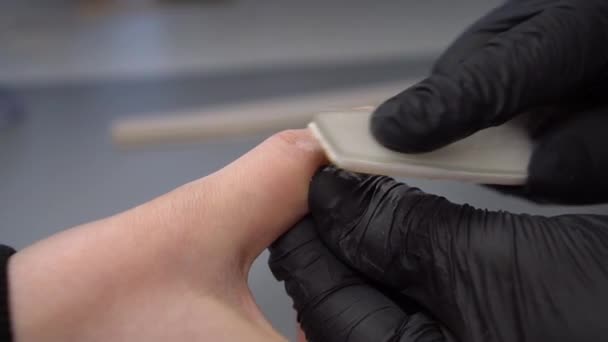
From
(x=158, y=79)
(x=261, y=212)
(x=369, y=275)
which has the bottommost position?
(x=369, y=275)

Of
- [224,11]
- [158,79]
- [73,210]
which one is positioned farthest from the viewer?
[224,11]

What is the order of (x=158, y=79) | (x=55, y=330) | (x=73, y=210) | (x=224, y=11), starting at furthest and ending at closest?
(x=224, y=11), (x=158, y=79), (x=73, y=210), (x=55, y=330)

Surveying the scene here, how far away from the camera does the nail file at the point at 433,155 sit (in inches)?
19.4

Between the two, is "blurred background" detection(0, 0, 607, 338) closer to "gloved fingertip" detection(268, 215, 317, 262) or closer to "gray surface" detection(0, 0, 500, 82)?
"gray surface" detection(0, 0, 500, 82)

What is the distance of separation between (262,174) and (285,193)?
0.10ft

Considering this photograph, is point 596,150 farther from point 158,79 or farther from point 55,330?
point 158,79

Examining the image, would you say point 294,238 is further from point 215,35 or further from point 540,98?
point 215,35

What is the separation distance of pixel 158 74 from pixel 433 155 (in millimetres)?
953

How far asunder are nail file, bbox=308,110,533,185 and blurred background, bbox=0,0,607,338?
44 centimetres

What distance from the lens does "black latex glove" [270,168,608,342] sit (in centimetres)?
48

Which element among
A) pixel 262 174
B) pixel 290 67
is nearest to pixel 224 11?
pixel 290 67

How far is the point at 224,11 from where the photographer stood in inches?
58.7

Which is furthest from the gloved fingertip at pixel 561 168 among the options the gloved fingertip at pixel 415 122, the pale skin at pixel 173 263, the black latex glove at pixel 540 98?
the pale skin at pixel 173 263

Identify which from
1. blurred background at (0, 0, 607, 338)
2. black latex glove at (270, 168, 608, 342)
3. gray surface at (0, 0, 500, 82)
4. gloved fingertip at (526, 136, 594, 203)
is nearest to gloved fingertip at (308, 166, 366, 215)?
black latex glove at (270, 168, 608, 342)
